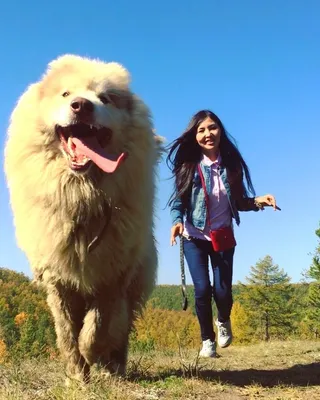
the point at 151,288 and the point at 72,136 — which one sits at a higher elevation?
the point at 72,136

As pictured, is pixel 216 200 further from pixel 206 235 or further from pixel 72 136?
pixel 72 136

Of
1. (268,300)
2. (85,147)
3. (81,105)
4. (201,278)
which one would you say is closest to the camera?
(81,105)

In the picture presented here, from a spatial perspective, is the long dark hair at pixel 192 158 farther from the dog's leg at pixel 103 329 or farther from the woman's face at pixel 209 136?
the dog's leg at pixel 103 329

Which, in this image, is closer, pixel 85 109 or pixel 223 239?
pixel 85 109

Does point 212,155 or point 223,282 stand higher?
point 212,155

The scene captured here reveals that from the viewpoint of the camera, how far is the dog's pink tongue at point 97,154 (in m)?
3.24

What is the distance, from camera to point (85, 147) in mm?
3365

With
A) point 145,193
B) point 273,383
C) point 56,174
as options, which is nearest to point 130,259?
point 145,193

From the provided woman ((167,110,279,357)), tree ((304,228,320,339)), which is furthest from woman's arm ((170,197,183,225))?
tree ((304,228,320,339))

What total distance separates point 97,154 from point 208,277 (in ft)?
7.87

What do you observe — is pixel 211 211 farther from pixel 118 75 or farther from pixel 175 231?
pixel 118 75

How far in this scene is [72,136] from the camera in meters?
3.44

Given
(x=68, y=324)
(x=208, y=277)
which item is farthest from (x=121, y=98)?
(x=208, y=277)

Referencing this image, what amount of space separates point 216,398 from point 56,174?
1.94m
